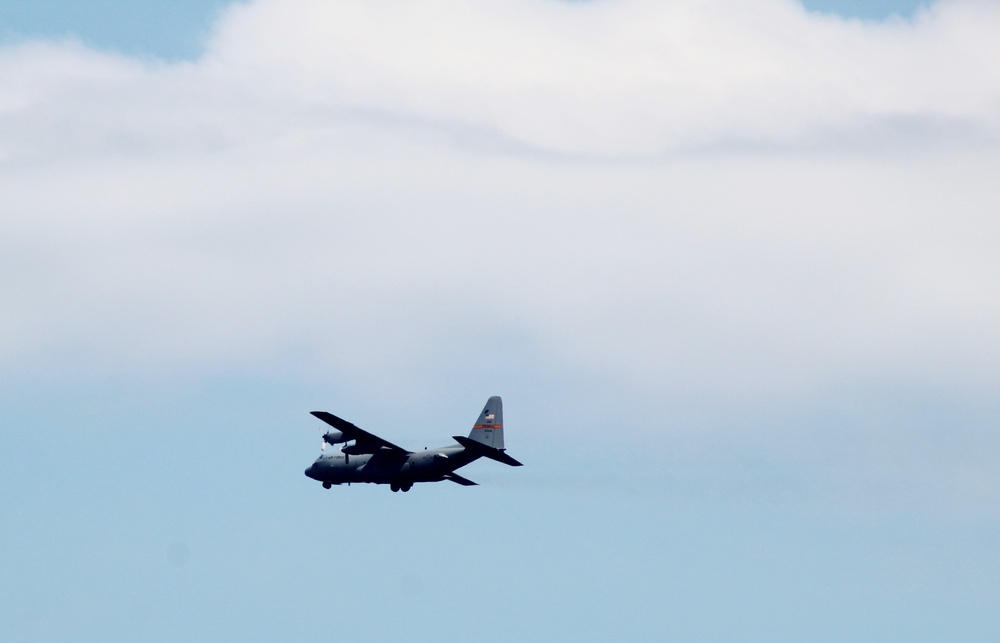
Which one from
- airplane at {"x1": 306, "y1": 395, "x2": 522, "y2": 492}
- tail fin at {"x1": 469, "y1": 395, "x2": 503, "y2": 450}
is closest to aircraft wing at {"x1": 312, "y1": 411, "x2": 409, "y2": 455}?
airplane at {"x1": 306, "y1": 395, "x2": 522, "y2": 492}

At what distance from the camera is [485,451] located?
103625 millimetres

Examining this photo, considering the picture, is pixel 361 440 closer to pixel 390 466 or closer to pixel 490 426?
pixel 390 466

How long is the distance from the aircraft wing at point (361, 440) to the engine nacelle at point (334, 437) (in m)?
0.91

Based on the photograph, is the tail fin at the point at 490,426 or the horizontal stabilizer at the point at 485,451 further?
the tail fin at the point at 490,426

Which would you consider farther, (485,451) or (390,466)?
(390,466)

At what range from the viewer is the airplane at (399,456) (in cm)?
10488

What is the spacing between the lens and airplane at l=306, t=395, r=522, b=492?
104875mm

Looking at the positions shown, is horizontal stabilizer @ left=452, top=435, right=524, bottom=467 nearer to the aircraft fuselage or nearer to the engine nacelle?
the aircraft fuselage

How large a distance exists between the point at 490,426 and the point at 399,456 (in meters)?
5.76

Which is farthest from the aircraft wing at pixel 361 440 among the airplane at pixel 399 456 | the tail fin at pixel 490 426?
the tail fin at pixel 490 426

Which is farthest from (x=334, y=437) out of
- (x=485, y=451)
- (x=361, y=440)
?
(x=485, y=451)

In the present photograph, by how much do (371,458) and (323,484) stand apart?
4718 millimetres

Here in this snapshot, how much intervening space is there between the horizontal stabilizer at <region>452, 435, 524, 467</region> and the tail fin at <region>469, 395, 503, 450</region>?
1.56 m

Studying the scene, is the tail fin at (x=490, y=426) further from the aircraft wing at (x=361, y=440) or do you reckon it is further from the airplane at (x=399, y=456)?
the aircraft wing at (x=361, y=440)
